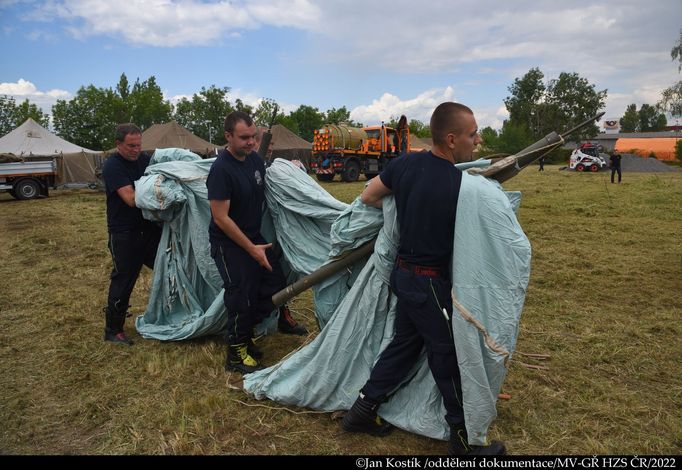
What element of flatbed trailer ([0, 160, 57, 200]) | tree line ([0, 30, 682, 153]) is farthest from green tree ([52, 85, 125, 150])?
flatbed trailer ([0, 160, 57, 200])

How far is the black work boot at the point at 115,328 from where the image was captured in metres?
4.32

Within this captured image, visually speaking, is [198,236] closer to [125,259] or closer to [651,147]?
[125,259]

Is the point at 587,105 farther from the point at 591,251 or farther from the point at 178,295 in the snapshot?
the point at 178,295

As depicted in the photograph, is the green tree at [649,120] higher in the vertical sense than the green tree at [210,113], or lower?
higher

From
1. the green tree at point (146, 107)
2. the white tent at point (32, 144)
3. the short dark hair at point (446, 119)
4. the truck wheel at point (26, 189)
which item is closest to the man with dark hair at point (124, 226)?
the short dark hair at point (446, 119)

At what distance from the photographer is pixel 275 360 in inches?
158

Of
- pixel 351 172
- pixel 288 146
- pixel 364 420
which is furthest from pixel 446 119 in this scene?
pixel 288 146

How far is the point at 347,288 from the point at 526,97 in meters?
67.8

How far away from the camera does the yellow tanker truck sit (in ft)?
76.1

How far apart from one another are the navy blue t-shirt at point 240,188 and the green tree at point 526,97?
63.1 metres

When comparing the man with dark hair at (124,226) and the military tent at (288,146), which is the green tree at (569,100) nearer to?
Result: the military tent at (288,146)

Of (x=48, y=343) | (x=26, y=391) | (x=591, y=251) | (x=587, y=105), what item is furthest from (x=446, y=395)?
(x=587, y=105)

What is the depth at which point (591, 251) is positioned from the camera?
25.0ft

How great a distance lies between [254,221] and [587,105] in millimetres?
61664
